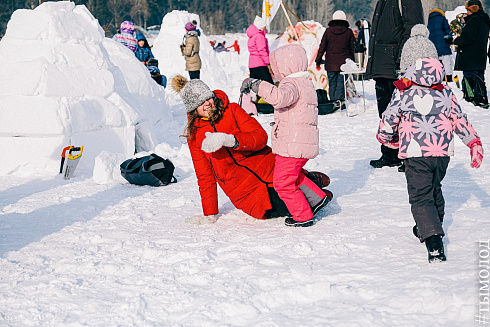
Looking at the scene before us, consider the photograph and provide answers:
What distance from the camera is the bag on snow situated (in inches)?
201

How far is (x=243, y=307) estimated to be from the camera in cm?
231

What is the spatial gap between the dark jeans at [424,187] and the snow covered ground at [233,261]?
198mm

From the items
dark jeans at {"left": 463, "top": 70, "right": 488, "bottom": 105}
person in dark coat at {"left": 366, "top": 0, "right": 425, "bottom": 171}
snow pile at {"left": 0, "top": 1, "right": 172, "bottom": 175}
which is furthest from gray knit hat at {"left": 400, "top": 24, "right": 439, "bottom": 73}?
dark jeans at {"left": 463, "top": 70, "right": 488, "bottom": 105}

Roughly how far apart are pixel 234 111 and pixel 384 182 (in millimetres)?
1692

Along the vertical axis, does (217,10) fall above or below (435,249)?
above

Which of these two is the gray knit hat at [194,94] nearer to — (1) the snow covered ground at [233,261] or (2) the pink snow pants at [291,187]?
(2) the pink snow pants at [291,187]

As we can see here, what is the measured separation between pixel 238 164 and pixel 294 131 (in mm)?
456

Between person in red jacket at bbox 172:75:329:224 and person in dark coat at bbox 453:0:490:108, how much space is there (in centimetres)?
604

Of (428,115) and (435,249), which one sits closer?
(435,249)

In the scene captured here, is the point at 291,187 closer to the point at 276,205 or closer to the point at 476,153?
the point at 276,205

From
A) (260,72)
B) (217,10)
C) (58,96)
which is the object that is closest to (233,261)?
(58,96)

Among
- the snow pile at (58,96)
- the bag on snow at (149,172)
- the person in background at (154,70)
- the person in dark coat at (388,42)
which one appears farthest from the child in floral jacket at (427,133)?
the person in background at (154,70)

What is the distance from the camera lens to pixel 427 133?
2.79 metres

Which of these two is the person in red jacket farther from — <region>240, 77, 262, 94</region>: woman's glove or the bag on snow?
the bag on snow
